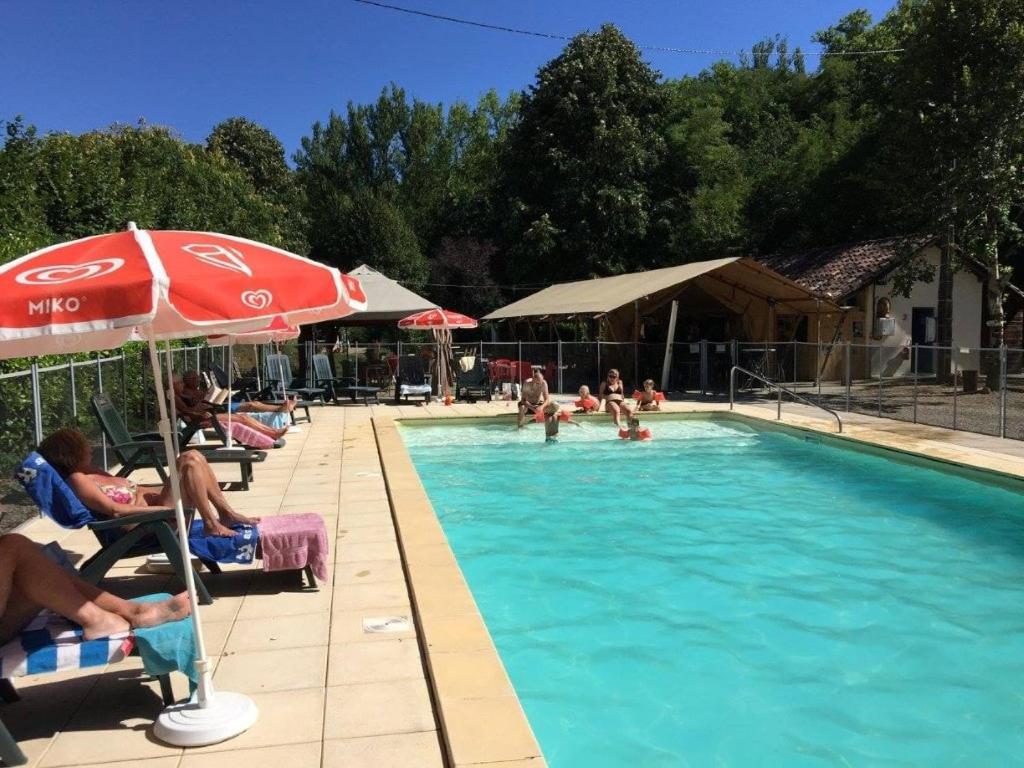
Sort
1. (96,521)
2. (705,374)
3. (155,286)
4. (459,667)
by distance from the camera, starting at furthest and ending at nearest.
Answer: (705,374), (96,521), (459,667), (155,286)

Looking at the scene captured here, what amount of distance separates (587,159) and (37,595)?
33693 mm

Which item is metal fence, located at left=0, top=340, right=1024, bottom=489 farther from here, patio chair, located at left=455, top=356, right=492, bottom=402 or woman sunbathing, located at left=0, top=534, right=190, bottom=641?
woman sunbathing, located at left=0, top=534, right=190, bottom=641

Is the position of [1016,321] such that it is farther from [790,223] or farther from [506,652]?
[506,652]

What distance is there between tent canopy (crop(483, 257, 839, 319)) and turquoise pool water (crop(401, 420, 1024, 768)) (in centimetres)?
909

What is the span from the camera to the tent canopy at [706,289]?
20.3m

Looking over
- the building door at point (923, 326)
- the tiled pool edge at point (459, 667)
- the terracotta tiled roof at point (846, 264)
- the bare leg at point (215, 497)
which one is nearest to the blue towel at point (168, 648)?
the tiled pool edge at point (459, 667)

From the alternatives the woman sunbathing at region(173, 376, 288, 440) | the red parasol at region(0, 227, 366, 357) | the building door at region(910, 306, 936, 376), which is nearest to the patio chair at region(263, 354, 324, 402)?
the woman sunbathing at region(173, 376, 288, 440)

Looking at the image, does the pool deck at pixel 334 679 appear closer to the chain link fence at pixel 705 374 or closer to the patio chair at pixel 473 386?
the chain link fence at pixel 705 374

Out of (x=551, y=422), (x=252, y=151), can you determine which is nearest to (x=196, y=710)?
(x=551, y=422)

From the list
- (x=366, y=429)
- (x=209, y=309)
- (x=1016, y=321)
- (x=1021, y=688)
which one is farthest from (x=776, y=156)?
(x=209, y=309)

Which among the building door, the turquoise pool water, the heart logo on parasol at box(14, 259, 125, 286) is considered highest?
the building door

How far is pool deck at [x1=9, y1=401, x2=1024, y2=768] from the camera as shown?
327 cm

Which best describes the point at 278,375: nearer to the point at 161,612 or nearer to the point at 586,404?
the point at 586,404

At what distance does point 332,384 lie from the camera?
61.8ft
